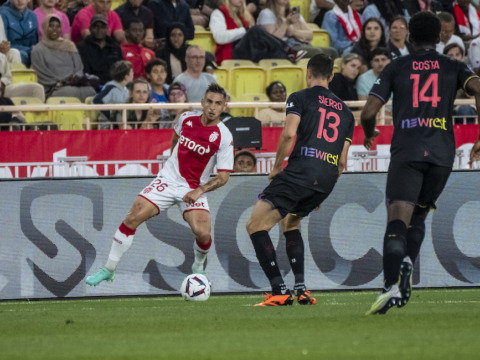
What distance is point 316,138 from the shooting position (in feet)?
35.1

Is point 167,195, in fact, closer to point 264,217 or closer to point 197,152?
point 197,152

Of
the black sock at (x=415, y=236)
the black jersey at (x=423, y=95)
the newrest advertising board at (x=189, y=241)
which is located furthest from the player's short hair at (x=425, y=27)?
the newrest advertising board at (x=189, y=241)

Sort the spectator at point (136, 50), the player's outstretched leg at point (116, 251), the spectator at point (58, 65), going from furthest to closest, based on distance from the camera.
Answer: the spectator at point (136, 50) < the spectator at point (58, 65) < the player's outstretched leg at point (116, 251)

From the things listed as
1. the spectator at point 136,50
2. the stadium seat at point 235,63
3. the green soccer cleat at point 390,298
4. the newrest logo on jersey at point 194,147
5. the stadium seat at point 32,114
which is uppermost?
the spectator at point 136,50

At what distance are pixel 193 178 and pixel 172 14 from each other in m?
8.93

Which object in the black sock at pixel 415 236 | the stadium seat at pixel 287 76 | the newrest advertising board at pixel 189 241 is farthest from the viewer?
the stadium seat at pixel 287 76

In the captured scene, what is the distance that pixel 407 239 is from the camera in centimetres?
939

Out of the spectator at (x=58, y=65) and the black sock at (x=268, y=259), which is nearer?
the black sock at (x=268, y=259)

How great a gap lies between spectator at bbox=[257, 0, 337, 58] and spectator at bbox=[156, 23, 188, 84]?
2.07 meters

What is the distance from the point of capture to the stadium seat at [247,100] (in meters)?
18.4

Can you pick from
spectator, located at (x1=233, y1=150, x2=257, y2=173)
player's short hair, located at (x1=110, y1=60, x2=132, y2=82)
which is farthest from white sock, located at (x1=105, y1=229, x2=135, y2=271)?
player's short hair, located at (x1=110, y1=60, x2=132, y2=82)

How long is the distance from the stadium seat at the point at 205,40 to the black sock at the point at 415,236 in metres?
12.5

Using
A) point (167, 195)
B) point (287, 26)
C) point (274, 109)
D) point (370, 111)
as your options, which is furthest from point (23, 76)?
point (370, 111)

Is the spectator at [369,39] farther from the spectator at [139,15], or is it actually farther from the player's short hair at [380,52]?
the spectator at [139,15]
